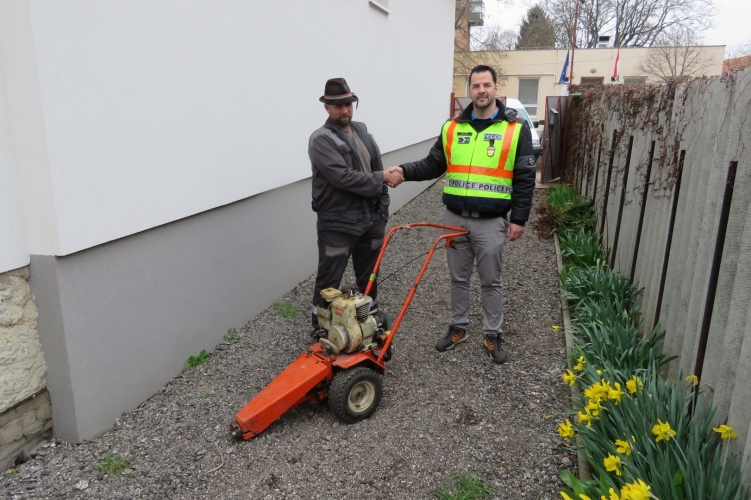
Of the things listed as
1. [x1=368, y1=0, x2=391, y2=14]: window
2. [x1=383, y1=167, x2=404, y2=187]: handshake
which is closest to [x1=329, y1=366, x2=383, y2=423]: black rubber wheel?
[x1=383, y1=167, x2=404, y2=187]: handshake

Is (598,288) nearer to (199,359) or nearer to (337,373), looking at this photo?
(337,373)

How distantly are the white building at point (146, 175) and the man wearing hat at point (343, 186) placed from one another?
832mm

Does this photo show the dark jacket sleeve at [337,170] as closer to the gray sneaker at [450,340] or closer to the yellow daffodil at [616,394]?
the gray sneaker at [450,340]

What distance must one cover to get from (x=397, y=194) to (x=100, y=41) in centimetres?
649

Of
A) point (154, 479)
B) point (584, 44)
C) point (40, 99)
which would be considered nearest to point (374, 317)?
point (154, 479)

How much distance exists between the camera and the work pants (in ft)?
14.0

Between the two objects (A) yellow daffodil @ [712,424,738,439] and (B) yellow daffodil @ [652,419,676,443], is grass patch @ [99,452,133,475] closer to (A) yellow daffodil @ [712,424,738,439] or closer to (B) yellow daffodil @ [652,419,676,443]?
(B) yellow daffodil @ [652,419,676,443]

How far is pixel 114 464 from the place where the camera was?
121 inches

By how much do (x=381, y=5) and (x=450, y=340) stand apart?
552 centimetres

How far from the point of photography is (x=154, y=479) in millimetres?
3014

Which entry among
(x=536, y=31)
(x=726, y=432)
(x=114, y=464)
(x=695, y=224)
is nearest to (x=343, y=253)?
(x=114, y=464)

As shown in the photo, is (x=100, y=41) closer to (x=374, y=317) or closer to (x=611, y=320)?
(x=374, y=317)

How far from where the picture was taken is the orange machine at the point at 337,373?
10.6ft

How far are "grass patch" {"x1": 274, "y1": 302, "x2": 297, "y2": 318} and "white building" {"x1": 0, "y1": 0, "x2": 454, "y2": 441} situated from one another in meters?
0.12
